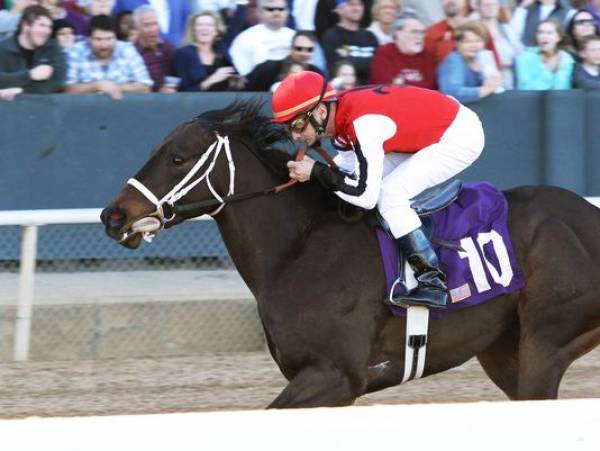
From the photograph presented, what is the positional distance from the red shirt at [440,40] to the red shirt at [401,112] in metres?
3.25

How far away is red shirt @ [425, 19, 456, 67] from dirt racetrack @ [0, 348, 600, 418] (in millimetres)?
2235

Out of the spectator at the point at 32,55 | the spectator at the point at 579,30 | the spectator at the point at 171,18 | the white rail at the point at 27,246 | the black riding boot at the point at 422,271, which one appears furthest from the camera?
the spectator at the point at 579,30

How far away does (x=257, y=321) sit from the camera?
7.36 metres

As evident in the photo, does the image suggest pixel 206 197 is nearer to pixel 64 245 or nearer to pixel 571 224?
pixel 571 224

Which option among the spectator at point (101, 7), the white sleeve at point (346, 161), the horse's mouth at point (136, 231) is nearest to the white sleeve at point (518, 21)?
the spectator at point (101, 7)

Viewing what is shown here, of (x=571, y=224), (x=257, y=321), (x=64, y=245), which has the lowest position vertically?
(x=257, y=321)

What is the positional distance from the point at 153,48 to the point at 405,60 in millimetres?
1557

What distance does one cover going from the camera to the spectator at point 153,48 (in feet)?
26.6

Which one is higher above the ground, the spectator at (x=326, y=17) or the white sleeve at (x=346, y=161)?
the white sleeve at (x=346, y=161)

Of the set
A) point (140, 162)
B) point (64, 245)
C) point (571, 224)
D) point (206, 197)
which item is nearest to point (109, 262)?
point (64, 245)

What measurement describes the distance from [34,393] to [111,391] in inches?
14.4

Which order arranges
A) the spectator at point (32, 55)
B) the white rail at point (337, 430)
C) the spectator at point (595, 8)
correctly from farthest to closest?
the spectator at point (595, 8)
the spectator at point (32, 55)
the white rail at point (337, 430)

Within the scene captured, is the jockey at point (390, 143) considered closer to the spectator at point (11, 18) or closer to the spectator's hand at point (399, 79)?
the spectator's hand at point (399, 79)

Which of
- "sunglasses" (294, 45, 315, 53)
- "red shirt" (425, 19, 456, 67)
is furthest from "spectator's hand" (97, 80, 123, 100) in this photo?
"red shirt" (425, 19, 456, 67)
